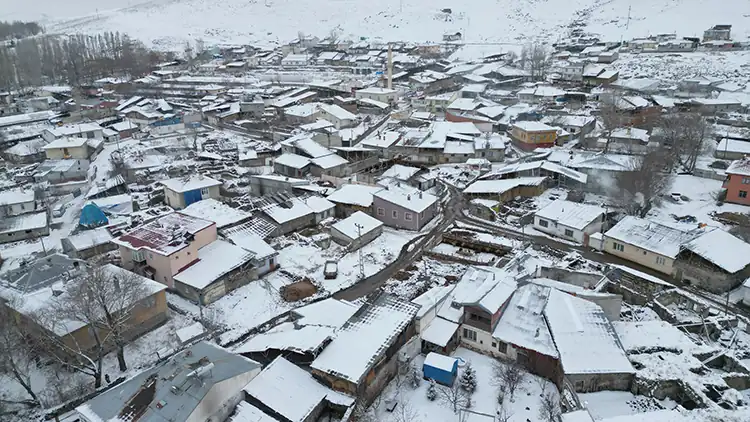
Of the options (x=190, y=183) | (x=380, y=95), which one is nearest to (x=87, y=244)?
(x=190, y=183)

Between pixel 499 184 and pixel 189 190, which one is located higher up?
pixel 189 190

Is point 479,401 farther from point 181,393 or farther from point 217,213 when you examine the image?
point 217,213

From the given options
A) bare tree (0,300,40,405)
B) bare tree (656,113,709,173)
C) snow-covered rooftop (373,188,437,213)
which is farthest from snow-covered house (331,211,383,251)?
bare tree (656,113,709,173)

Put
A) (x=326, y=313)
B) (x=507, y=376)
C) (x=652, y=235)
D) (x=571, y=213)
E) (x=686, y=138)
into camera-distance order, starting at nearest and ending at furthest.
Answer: (x=507, y=376)
(x=326, y=313)
(x=652, y=235)
(x=571, y=213)
(x=686, y=138)

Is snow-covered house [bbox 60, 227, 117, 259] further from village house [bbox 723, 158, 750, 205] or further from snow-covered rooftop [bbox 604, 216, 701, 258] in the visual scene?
village house [bbox 723, 158, 750, 205]

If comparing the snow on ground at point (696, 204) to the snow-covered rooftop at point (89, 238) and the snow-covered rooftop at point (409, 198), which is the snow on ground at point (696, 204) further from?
the snow-covered rooftop at point (89, 238)

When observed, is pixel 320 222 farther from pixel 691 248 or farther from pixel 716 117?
pixel 716 117

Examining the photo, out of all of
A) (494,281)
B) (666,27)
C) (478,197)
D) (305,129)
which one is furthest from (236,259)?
(666,27)

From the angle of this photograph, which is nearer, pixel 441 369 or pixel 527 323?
pixel 441 369
